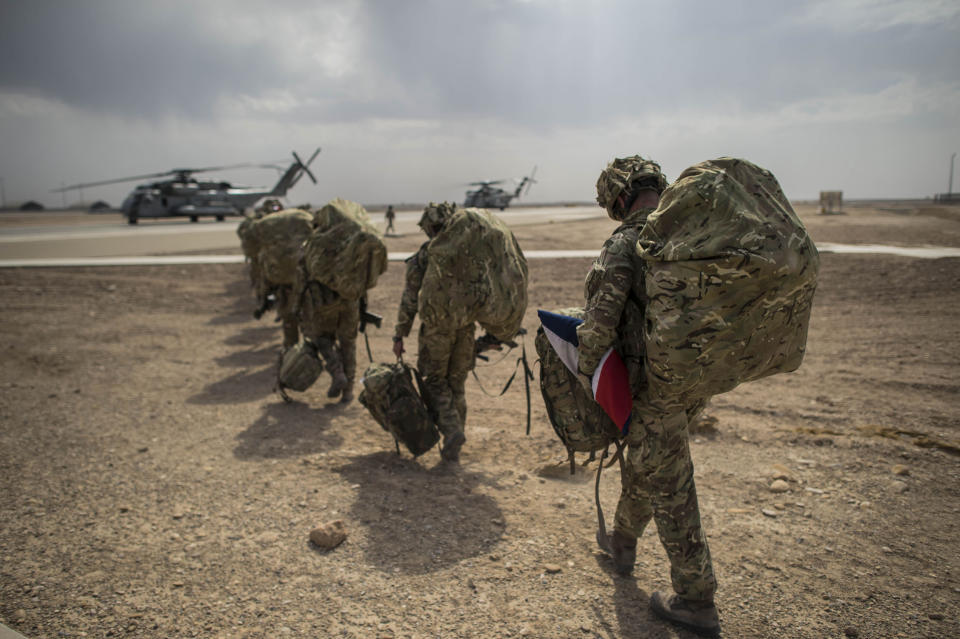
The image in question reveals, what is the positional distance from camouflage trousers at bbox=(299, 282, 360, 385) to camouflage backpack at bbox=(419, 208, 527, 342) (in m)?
1.99

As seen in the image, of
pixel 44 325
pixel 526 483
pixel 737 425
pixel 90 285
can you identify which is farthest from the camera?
pixel 90 285

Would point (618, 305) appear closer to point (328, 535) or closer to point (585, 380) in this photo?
point (585, 380)

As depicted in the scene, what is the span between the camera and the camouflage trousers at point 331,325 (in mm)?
5496

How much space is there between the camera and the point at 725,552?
288 cm

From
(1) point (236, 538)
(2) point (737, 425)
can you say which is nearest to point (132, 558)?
(1) point (236, 538)

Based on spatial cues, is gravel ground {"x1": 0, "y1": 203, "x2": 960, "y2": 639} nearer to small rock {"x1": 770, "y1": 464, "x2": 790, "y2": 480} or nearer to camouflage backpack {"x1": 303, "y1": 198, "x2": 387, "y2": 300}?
small rock {"x1": 770, "y1": 464, "x2": 790, "y2": 480}

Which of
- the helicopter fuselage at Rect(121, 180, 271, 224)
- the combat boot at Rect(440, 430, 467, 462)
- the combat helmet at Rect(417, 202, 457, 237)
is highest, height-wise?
the helicopter fuselage at Rect(121, 180, 271, 224)

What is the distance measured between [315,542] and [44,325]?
8.13m

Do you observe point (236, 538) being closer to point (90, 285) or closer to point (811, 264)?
point (811, 264)

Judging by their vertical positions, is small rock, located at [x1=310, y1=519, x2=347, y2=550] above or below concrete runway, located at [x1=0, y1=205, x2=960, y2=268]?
below

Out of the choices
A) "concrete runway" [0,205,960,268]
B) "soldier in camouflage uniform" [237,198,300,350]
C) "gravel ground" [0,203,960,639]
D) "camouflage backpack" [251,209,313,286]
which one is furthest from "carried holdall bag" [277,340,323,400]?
"concrete runway" [0,205,960,268]

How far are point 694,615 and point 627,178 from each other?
187 centimetres

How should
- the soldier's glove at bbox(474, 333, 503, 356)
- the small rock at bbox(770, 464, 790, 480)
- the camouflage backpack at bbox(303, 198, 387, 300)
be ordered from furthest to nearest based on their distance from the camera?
the camouflage backpack at bbox(303, 198, 387, 300) < the soldier's glove at bbox(474, 333, 503, 356) < the small rock at bbox(770, 464, 790, 480)

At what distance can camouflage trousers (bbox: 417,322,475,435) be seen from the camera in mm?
4059
